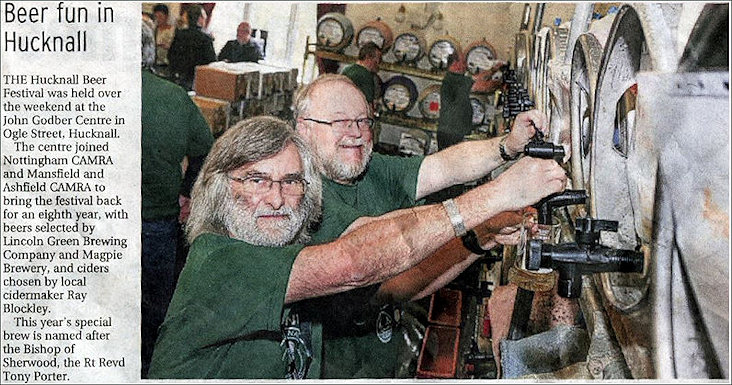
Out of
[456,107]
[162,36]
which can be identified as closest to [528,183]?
[456,107]

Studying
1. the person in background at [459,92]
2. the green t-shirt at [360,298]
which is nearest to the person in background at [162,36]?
the green t-shirt at [360,298]

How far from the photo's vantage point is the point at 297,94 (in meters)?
1.30

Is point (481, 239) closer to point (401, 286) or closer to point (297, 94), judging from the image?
point (401, 286)

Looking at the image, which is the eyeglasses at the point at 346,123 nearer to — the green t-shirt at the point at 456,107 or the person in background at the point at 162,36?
the green t-shirt at the point at 456,107

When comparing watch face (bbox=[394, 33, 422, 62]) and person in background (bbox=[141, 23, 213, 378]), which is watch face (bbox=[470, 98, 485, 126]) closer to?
watch face (bbox=[394, 33, 422, 62])

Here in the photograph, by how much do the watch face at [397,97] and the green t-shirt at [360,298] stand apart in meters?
0.09

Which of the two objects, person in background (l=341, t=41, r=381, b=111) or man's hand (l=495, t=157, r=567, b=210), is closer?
man's hand (l=495, t=157, r=567, b=210)

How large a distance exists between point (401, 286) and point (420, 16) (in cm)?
45

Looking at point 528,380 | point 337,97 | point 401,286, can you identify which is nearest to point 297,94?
point 337,97

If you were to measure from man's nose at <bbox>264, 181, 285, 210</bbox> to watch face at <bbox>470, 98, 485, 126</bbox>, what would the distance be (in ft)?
1.10

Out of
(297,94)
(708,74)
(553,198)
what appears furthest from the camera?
(297,94)

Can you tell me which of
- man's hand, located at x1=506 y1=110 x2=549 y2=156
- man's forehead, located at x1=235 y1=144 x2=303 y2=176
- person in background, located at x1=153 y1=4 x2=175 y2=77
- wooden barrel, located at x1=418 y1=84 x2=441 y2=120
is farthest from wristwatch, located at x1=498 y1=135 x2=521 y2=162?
person in background, located at x1=153 y1=4 x2=175 y2=77

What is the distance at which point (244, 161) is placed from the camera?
1.28m

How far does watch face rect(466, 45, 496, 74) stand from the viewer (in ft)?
4.17
